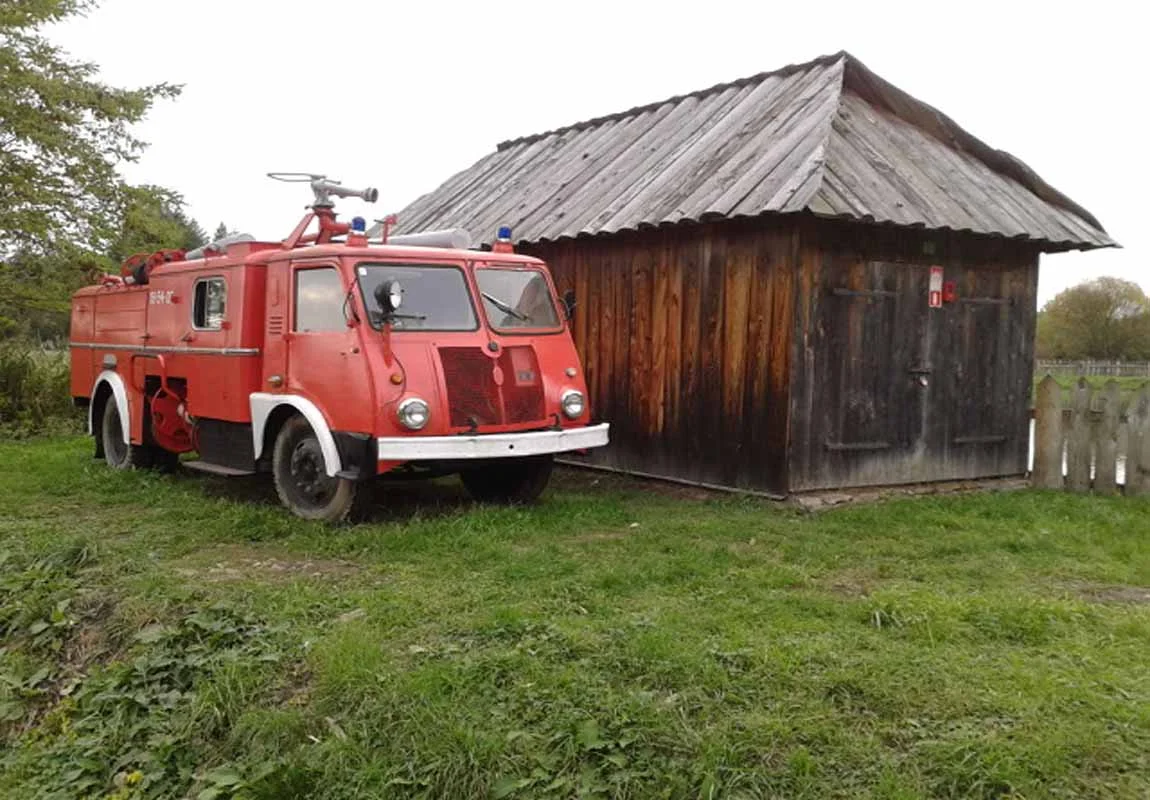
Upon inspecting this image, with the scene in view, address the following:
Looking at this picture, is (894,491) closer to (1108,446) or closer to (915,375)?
(915,375)

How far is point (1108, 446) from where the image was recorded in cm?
948

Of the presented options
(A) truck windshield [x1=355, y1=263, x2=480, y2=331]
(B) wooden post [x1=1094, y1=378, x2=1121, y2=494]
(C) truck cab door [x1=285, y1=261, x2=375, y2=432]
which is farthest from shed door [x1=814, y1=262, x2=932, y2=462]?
(C) truck cab door [x1=285, y1=261, x2=375, y2=432]

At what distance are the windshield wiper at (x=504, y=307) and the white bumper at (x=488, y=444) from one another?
1.07 meters

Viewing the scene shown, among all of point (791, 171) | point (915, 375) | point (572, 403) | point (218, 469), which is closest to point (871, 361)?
point (915, 375)

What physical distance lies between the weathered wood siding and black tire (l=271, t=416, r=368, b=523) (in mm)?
3884

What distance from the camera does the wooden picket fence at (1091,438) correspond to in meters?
9.31

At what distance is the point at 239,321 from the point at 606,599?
4627 millimetres

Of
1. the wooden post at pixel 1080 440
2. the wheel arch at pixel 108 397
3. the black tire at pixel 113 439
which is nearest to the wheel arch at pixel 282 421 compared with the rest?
the wheel arch at pixel 108 397

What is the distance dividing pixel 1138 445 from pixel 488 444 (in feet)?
20.9

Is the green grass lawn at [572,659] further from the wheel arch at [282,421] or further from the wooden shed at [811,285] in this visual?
the wooden shed at [811,285]

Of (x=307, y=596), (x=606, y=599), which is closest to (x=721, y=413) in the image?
(x=606, y=599)

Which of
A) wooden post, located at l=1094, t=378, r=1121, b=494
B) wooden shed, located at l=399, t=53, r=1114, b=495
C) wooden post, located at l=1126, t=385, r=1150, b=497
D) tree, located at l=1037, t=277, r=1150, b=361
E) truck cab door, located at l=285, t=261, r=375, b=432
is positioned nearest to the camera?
truck cab door, located at l=285, t=261, r=375, b=432

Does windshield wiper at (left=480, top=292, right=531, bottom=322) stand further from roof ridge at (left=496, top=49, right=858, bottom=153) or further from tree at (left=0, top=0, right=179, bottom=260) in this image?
tree at (left=0, top=0, right=179, bottom=260)

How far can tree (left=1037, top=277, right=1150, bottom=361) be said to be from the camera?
4203 cm
